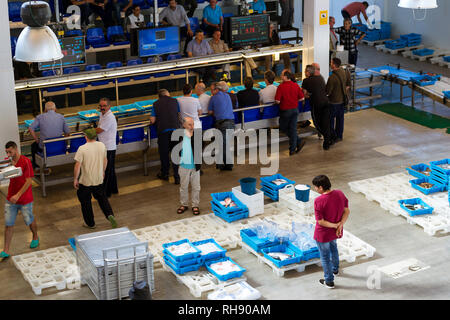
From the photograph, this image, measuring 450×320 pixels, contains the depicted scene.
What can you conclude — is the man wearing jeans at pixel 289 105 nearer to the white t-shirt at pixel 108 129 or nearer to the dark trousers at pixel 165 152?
the dark trousers at pixel 165 152

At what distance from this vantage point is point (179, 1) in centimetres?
1709

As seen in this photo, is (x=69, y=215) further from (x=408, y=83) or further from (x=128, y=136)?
(x=408, y=83)

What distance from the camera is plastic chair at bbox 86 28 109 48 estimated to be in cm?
1521

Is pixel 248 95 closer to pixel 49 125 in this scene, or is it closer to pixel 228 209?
pixel 228 209

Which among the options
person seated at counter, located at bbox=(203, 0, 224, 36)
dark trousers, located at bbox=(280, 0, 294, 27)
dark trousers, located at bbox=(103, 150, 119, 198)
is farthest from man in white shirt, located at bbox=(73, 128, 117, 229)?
dark trousers, located at bbox=(280, 0, 294, 27)

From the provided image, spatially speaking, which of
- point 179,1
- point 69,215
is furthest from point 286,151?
point 179,1

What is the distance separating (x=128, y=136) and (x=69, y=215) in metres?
1.82

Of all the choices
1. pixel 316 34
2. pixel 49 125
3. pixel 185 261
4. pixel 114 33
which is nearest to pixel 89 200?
pixel 49 125

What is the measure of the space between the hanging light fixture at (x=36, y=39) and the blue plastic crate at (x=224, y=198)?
318 centimetres

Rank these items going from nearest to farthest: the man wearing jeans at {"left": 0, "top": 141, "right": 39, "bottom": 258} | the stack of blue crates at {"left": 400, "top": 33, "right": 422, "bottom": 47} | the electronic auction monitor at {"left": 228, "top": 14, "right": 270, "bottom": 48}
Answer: the man wearing jeans at {"left": 0, "top": 141, "right": 39, "bottom": 258}
the electronic auction monitor at {"left": 228, "top": 14, "right": 270, "bottom": 48}
the stack of blue crates at {"left": 400, "top": 33, "right": 422, "bottom": 47}

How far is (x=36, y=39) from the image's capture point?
7.80 meters

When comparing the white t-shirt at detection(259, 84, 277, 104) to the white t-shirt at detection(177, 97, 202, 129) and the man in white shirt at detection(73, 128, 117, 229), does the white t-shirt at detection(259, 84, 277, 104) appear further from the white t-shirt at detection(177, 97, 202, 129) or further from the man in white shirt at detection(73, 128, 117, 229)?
the man in white shirt at detection(73, 128, 117, 229)

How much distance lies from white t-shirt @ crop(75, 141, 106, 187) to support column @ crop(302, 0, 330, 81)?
6.04 m

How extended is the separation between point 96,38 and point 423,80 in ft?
22.6
